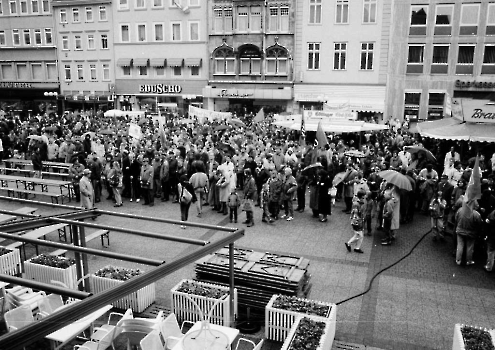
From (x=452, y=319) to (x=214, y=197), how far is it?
9253mm

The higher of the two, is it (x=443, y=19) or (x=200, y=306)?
(x=443, y=19)

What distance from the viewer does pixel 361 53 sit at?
37.3 meters

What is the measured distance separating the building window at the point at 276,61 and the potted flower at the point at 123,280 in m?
33.1

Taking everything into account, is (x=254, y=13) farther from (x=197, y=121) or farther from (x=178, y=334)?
(x=178, y=334)

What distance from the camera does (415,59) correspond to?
3609 cm

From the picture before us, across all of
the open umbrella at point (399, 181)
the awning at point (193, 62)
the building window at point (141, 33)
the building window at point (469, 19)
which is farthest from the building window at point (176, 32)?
the open umbrella at point (399, 181)

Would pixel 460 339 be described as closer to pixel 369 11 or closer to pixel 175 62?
pixel 369 11

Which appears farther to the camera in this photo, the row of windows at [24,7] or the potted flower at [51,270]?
the row of windows at [24,7]

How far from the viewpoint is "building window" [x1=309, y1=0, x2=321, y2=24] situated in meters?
37.7

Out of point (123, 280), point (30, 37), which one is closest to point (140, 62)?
point (30, 37)

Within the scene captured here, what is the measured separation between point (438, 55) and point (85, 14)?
33.0m

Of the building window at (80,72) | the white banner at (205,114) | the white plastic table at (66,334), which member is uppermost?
the building window at (80,72)

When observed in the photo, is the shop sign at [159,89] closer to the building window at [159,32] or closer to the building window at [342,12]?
the building window at [159,32]

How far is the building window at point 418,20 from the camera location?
35.1 m
